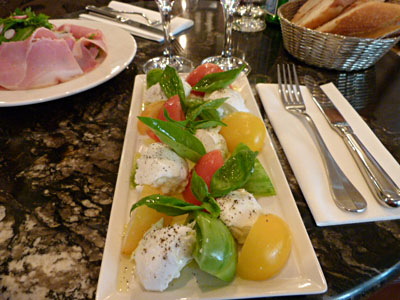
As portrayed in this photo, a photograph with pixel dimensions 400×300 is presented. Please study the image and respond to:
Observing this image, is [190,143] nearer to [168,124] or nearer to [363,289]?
[168,124]

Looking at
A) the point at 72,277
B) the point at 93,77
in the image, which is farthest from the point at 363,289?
the point at 93,77

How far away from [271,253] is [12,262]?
1.76ft

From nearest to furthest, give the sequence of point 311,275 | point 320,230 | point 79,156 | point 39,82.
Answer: point 311,275, point 320,230, point 79,156, point 39,82

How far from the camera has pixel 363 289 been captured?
591 mm

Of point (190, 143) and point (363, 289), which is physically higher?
point (190, 143)

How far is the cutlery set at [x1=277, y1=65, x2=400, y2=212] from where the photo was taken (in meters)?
0.73

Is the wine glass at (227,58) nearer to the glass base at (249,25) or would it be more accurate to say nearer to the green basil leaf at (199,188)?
the glass base at (249,25)

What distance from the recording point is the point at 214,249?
52 cm

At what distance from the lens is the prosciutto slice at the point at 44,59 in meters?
1.11

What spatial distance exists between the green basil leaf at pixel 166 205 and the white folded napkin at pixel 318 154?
332mm

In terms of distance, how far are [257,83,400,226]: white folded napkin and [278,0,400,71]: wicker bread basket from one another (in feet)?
0.63

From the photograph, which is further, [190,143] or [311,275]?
[190,143]

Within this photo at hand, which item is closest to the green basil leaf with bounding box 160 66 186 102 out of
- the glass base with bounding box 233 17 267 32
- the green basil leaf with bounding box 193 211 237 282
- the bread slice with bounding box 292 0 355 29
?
the green basil leaf with bounding box 193 211 237 282

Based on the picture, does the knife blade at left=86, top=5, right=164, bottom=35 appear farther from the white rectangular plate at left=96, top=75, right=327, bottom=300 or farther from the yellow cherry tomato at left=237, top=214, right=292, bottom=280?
the yellow cherry tomato at left=237, top=214, right=292, bottom=280
